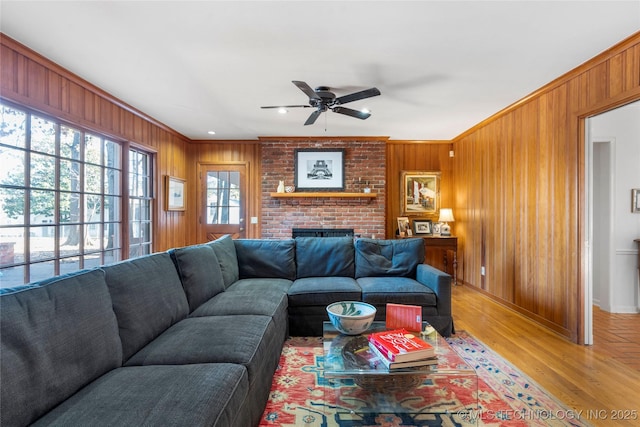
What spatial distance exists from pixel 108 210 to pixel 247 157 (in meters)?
2.45

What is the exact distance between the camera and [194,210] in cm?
532

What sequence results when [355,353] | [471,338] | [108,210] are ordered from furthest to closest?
[108,210] → [471,338] → [355,353]

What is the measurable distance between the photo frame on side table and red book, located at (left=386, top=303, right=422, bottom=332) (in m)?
3.90

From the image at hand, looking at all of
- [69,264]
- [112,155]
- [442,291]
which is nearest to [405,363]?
[442,291]

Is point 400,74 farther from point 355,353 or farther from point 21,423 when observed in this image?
point 21,423

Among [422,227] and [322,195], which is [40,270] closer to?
[322,195]

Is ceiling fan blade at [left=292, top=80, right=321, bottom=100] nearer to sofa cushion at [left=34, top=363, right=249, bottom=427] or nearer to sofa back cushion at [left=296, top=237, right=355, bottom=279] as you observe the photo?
sofa back cushion at [left=296, top=237, right=355, bottom=279]

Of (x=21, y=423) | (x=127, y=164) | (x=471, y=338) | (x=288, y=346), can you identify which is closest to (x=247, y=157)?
(x=127, y=164)

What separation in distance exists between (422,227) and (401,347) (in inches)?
Result: 151

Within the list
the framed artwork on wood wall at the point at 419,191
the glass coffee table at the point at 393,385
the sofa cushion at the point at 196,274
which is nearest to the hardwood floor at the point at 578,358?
the glass coffee table at the point at 393,385

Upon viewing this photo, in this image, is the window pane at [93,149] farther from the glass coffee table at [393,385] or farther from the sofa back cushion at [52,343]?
the glass coffee table at [393,385]

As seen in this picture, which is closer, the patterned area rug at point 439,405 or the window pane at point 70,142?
the patterned area rug at point 439,405

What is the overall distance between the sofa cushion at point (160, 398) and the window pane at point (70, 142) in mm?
2524

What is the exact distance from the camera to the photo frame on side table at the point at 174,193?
4.47 meters
